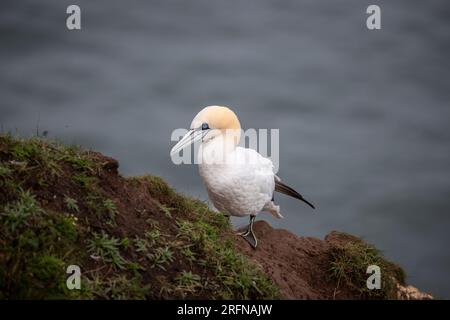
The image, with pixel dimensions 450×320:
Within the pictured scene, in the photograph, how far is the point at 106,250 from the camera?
5.75 m

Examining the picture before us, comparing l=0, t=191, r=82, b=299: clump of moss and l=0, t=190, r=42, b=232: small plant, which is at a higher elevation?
l=0, t=190, r=42, b=232: small plant

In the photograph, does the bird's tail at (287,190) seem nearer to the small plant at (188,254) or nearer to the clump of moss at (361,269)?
the clump of moss at (361,269)

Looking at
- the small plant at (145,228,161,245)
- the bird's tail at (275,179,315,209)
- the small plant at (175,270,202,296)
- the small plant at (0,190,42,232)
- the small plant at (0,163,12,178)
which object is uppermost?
the bird's tail at (275,179,315,209)

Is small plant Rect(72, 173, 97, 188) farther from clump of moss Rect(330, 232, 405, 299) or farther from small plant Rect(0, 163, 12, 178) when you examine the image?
clump of moss Rect(330, 232, 405, 299)

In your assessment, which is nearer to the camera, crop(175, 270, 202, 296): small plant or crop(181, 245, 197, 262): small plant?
Result: crop(175, 270, 202, 296): small plant

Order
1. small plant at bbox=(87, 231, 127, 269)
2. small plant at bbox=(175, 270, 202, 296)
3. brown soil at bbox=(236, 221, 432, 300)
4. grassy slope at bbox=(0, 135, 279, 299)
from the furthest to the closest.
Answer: brown soil at bbox=(236, 221, 432, 300) → small plant at bbox=(175, 270, 202, 296) → small plant at bbox=(87, 231, 127, 269) → grassy slope at bbox=(0, 135, 279, 299)

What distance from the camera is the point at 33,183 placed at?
5.90m

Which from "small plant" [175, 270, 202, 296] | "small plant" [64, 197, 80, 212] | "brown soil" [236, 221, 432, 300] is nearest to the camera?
"small plant" [175, 270, 202, 296]

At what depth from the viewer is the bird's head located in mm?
7762

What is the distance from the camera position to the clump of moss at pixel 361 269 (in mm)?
7818

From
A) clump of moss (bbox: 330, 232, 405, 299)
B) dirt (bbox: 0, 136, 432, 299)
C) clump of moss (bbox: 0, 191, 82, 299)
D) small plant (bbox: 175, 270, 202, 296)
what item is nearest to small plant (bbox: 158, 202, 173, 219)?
dirt (bbox: 0, 136, 432, 299)

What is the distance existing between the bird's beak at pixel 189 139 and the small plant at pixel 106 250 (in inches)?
81.5

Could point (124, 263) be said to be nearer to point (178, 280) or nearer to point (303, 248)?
point (178, 280)
